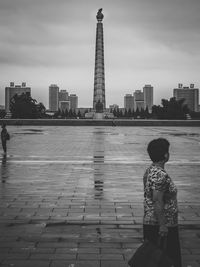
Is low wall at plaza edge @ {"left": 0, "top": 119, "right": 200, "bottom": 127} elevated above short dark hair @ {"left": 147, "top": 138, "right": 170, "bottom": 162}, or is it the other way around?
short dark hair @ {"left": 147, "top": 138, "right": 170, "bottom": 162}

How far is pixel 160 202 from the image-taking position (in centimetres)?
329

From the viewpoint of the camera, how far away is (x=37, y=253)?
14.5 feet

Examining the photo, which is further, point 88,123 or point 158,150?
point 88,123

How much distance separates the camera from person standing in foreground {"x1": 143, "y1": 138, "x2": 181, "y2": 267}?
10.9 feet

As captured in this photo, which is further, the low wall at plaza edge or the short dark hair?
the low wall at plaza edge

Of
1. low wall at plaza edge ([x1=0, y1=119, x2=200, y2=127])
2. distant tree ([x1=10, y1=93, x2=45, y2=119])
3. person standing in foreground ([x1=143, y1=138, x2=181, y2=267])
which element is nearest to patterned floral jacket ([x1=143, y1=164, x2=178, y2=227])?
person standing in foreground ([x1=143, y1=138, x2=181, y2=267])

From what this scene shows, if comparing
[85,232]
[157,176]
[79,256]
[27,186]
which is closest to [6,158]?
[27,186]

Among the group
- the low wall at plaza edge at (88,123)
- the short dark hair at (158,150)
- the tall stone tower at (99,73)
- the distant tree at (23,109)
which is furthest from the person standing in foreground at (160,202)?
the distant tree at (23,109)

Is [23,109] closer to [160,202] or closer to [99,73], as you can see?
[99,73]

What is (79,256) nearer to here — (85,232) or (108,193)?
(85,232)

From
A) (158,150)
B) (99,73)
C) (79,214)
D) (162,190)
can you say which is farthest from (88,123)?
(162,190)

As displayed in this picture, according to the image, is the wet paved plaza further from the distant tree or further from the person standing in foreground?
the distant tree

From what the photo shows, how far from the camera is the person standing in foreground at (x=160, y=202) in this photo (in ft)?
10.9

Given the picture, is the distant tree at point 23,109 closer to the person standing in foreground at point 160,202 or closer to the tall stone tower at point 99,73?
the tall stone tower at point 99,73
